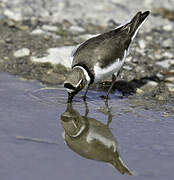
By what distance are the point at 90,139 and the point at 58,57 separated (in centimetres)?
320

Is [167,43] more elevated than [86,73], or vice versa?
[167,43]

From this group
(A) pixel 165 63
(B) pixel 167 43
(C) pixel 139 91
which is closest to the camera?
(C) pixel 139 91

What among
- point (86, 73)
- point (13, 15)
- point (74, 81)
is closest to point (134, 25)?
point (86, 73)

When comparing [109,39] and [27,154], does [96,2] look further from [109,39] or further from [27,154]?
[27,154]

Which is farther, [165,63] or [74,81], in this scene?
[165,63]

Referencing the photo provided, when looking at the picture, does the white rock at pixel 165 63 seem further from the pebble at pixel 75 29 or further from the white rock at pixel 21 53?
the white rock at pixel 21 53

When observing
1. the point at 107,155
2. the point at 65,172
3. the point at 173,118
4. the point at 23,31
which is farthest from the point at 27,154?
the point at 23,31

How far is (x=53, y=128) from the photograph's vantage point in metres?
4.71

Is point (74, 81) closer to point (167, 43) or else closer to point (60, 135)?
point (60, 135)

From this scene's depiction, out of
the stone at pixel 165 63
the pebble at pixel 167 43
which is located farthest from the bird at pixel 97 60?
the pebble at pixel 167 43

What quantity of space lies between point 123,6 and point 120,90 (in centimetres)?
516

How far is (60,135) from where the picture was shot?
14.8 ft

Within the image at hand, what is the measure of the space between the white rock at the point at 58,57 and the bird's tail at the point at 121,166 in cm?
365

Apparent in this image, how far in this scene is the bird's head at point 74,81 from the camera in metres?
5.48
